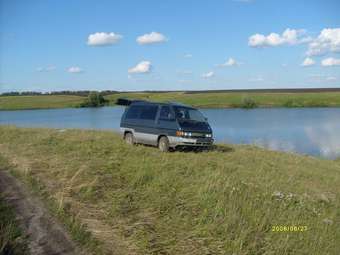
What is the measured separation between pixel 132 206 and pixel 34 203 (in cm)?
142

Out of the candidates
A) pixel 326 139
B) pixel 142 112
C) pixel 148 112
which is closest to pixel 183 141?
pixel 148 112

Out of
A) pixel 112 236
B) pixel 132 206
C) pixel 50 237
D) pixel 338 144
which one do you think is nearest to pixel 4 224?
pixel 50 237

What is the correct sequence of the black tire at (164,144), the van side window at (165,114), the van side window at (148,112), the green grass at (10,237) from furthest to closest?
1. the van side window at (148,112)
2. the van side window at (165,114)
3. the black tire at (164,144)
4. the green grass at (10,237)

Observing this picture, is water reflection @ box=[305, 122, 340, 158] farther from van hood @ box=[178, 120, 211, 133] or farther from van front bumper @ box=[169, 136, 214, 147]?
van front bumper @ box=[169, 136, 214, 147]

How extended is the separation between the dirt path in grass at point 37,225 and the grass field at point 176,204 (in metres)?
0.31

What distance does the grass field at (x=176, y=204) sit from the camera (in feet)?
19.2

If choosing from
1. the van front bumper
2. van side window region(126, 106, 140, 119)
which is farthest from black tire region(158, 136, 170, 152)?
van side window region(126, 106, 140, 119)

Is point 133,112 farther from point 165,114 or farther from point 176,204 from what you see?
point 176,204

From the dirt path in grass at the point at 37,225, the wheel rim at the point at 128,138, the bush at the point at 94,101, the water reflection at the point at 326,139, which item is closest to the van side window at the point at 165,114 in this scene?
the wheel rim at the point at 128,138

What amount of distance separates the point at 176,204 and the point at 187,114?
8.53 meters

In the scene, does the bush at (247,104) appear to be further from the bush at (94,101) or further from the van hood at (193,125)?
the van hood at (193,125)

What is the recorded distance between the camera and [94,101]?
324 feet

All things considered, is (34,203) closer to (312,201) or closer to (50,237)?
(50,237)

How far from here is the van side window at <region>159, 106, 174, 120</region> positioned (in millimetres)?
15045
